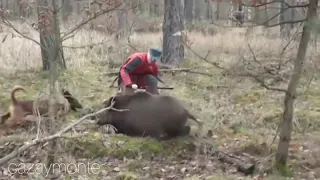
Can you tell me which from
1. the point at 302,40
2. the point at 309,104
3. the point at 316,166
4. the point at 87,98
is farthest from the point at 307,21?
the point at 87,98

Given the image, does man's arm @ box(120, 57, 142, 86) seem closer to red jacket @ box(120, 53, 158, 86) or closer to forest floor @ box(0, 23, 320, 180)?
red jacket @ box(120, 53, 158, 86)

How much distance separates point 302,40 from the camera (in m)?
5.09

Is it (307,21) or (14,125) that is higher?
(307,21)

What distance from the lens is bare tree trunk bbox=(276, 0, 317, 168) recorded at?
4.99 m

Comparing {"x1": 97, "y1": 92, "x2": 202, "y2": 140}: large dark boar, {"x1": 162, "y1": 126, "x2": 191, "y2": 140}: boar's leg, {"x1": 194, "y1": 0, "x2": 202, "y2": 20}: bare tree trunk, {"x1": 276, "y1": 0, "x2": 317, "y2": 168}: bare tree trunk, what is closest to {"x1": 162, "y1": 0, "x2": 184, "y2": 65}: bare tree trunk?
{"x1": 97, "y1": 92, "x2": 202, "y2": 140}: large dark boar

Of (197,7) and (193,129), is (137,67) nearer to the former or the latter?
(193,129)

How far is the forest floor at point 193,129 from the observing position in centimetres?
558

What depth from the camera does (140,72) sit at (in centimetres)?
715

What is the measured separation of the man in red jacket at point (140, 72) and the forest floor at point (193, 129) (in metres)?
0.64

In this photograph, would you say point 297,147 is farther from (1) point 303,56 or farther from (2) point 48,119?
(2) point 48,119

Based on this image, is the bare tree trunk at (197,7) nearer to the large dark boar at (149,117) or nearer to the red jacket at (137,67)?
the red jacket at (137,67)

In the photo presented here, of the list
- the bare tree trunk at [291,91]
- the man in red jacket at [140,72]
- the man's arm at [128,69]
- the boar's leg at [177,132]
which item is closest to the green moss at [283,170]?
the bare tree trunk at [291,91]

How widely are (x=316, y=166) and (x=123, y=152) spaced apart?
7.21 ft

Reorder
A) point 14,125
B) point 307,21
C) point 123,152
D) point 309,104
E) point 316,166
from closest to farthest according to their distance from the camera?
point 307,21 → point 316,166 → point 123,152 → point 14,125 → point 309,104
